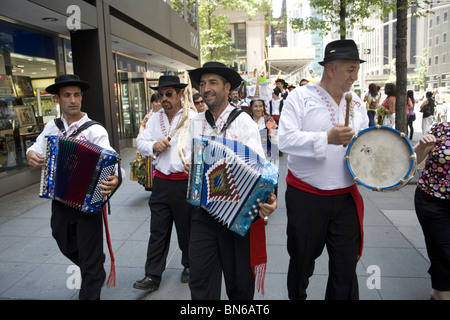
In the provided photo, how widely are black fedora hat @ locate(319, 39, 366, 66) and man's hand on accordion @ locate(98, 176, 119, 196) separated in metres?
1.90

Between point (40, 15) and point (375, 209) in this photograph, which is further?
point (40, 15)

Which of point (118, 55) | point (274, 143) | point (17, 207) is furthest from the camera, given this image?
point (118, 55)

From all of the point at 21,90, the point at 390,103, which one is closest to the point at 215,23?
the point at 390,103

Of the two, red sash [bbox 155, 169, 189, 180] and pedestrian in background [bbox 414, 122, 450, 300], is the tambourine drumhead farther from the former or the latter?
red sash [bbox 155, 169, 189, 180]

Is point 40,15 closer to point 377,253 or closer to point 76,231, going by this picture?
point 76,231

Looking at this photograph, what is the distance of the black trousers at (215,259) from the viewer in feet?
9.16

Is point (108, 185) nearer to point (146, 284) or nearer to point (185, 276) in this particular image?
point (146, 284)

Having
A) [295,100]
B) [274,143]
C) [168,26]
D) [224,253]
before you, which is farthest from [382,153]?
[168,26]

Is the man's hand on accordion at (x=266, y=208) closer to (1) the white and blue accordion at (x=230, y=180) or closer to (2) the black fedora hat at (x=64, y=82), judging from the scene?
(1) the white and blue accordion at (x=230, y=180)

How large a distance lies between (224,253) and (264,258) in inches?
11.6

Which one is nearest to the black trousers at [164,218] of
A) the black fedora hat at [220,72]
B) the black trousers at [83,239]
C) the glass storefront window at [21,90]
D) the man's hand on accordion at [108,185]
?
the black trousers at [83,239]

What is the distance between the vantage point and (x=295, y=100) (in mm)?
2926

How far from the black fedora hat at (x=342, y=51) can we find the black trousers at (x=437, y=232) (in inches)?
52.2

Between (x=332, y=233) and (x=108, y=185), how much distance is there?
178 cm
